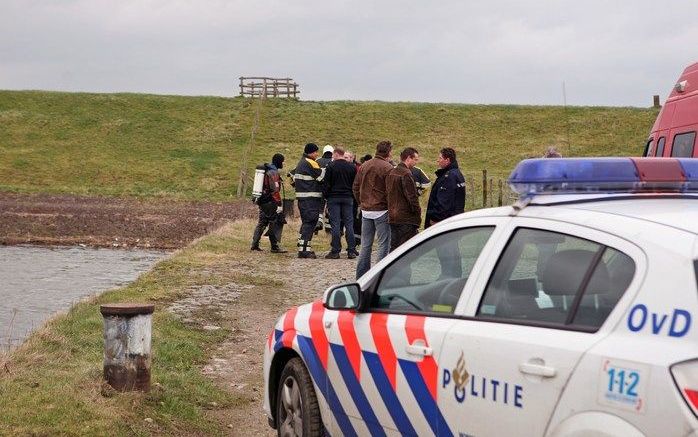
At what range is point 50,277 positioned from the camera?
18.8 m

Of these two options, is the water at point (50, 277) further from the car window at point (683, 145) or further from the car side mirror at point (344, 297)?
the car window at point (683, 145)

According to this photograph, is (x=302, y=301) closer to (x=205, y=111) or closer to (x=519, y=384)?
(x=519, y=384)

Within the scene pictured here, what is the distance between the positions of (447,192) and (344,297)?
7.04 metres

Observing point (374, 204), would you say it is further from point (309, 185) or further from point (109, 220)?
point (109, 220)

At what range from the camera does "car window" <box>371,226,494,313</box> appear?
17.6 feet

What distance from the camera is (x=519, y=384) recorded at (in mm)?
4531

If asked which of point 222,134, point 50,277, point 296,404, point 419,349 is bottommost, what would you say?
point 50,277

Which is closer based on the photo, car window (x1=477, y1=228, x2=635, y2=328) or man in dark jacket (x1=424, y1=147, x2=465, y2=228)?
car window (x1=477, y1=228, x2=635, y2=328)

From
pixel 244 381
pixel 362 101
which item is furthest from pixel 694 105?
pixel 362 101

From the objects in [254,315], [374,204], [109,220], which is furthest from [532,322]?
[109,220]

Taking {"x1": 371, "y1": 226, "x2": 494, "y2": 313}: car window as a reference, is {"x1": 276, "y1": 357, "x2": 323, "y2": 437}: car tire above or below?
below

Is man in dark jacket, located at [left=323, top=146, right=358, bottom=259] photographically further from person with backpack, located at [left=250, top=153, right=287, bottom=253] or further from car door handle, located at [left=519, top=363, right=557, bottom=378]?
car door handle, located at [left=519, top=363, right=557, bottom=378]

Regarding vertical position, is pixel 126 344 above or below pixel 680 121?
below

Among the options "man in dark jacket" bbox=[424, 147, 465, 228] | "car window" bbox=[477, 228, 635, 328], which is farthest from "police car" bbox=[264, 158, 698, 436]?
"man in dark jacket" bbox=[424, 147, 465, 228]
